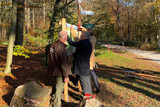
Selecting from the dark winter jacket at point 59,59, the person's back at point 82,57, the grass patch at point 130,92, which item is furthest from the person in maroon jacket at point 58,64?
the grass patch at point 130,92

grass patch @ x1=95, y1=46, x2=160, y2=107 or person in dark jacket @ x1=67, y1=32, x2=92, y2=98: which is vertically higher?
person in dark jacket @ x1=67, y1=32, x2=92, y2=98

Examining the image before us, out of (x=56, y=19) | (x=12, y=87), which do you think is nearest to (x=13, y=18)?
(x=12, y=87)

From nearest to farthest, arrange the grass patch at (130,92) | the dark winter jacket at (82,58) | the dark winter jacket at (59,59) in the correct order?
the dark winter jacket at (59,59)
the dark winter jacket at (82,58)
the grass patch at (130,92)

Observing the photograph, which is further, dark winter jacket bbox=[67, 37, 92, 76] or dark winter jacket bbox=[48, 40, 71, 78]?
dark winter jacket bbox=[67, 37, 92, 76]

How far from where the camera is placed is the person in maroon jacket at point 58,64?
11.4 ft

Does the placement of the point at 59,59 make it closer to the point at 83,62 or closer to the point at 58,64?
the point at 58,64

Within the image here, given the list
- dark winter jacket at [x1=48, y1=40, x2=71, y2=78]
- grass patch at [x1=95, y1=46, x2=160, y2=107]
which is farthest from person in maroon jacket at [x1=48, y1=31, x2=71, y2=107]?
grass patch at [x1=95, y1=46, x2=160, y2=107]

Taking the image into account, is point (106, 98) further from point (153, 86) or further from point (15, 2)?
point (15, 2)

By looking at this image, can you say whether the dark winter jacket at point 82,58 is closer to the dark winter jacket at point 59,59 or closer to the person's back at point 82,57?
the person's back at point 82,57

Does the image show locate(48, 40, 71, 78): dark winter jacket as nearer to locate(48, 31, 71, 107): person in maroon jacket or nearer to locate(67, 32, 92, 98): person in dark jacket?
locate(48, 31, 71, 107): person in maroon jacket

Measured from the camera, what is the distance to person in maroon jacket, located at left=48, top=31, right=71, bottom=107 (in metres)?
3.48

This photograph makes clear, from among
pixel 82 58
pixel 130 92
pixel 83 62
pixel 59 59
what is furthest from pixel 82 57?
pixel 130 92

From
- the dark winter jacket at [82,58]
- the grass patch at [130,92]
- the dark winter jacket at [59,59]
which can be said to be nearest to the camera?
the dark winter jacket at [59,59]

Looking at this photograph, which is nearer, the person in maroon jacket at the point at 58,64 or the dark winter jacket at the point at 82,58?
the person in maroon jacket at the point at 58,64
